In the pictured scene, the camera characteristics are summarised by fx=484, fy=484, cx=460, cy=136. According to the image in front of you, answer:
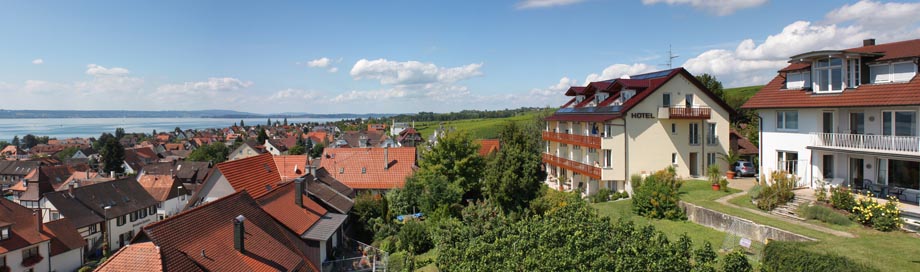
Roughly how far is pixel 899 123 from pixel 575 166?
18.1 metres

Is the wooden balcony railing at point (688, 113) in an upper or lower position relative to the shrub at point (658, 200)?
upper

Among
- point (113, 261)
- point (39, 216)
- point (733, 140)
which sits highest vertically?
point (733, 140)

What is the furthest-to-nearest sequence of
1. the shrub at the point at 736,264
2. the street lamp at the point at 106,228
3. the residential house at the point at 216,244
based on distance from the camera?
the street lamp at the point at 106,228, the residential house at the point at 216,244, the shrub at the point at 736,264

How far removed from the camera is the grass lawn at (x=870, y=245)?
12406 mm

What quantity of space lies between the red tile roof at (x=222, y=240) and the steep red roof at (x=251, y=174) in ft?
28.2

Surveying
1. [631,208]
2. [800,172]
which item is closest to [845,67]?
[800,172]

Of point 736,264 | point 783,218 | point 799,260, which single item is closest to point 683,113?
point 783,218

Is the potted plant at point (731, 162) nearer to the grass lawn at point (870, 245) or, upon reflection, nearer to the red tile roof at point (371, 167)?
the grass lawn at point (870, 245)

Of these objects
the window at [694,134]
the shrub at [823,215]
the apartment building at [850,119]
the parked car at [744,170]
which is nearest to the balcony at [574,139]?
the window at [694,134]

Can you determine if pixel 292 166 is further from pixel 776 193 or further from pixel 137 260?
pixel 776 193

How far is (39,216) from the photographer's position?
32.7m

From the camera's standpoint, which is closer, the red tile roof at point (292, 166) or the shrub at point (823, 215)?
the shrub at point (823, 215)

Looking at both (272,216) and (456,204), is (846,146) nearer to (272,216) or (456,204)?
(456,204)

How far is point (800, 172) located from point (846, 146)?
2.84 meters
